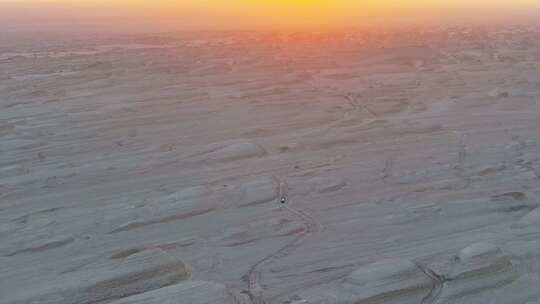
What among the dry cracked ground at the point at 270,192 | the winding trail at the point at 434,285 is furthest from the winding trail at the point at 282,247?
the winding trail at the point at 434,285

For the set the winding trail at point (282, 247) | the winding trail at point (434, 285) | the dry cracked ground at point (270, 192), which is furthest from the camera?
the dry cracked ground at point (270, 192)

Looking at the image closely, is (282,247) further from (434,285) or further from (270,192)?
(270,192)

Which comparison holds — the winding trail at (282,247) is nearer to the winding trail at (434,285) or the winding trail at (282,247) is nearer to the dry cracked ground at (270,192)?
the dry cracked ground at (270,192)

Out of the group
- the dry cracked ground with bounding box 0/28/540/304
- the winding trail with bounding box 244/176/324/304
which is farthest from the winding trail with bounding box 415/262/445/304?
the winding trail with bounding box 244/176/324/304

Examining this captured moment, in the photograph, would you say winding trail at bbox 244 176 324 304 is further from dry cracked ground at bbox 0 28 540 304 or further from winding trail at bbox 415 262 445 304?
winding trail at bbox 415 262 445 304

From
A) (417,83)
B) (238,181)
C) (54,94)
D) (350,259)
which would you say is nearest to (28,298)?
(350,259)
